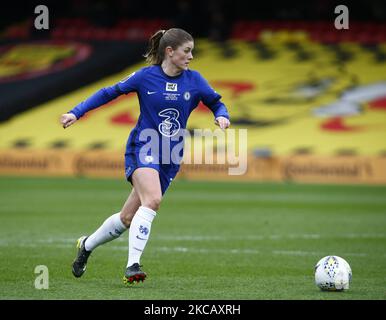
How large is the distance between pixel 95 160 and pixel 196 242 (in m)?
14.2

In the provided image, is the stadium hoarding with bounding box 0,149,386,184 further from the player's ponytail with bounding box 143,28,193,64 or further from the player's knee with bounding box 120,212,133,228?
the player's knee with bounding box 120,212,133,228

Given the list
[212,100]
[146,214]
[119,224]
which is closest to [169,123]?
[212,100]

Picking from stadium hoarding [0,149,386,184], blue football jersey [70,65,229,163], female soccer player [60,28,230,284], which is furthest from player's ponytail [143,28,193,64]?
stadium hoarding [0,149,386,184]

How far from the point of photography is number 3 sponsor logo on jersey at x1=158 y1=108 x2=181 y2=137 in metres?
8.41

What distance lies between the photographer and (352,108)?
28.0m

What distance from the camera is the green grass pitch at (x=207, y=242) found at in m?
7.97

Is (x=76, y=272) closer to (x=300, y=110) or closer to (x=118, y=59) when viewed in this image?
(x=300, y=110)

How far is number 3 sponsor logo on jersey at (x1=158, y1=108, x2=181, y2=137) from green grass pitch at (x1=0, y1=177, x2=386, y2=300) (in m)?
1.29

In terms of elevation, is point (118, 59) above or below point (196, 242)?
above

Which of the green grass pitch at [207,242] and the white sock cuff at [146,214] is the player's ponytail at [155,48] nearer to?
the white sock cuff at [146,214]

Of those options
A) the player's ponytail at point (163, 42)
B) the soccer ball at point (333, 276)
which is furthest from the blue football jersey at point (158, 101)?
the soccer ball at point (333, 276)

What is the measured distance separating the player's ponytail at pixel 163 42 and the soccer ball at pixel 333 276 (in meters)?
2.25

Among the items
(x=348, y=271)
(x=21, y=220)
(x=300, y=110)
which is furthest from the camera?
(x=300, y=110)

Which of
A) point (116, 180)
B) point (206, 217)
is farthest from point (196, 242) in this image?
point (116, 180)
